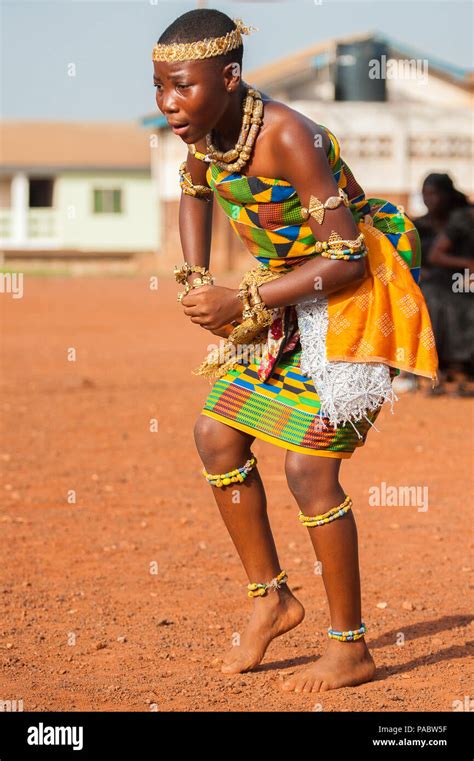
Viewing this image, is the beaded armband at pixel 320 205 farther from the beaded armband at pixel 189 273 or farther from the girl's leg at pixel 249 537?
the girl's leg at pixel 249 537

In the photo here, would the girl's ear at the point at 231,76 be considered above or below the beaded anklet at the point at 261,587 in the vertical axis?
above

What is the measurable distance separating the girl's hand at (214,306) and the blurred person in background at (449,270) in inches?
284

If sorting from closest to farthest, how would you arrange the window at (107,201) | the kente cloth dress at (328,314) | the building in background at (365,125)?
the kente cloth dress at (328,314) < the building in background at (365,125) < the window at (107,201)

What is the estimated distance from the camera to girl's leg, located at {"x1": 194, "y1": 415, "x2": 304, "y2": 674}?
159 inches

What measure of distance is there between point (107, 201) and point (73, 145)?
3.10 m

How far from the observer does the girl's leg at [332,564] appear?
390cm

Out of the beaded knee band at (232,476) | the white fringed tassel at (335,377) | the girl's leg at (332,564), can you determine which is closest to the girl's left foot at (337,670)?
the girl's leg at (332,564)

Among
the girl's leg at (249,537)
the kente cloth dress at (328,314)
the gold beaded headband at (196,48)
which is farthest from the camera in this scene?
the girl's leg at (249,537)

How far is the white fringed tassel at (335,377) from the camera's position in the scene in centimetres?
381

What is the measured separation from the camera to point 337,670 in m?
3.98

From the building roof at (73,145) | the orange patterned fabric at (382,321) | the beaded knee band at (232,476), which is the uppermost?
the building roof at (73,145)

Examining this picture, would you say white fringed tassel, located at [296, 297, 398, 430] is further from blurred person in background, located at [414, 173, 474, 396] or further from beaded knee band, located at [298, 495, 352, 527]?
blurred person in background, located at [414, 173, 474, 396]

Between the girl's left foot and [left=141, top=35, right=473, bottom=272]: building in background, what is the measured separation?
24.3m

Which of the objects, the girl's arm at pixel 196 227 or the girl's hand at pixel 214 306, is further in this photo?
the girl's arm at pixel 196 227
